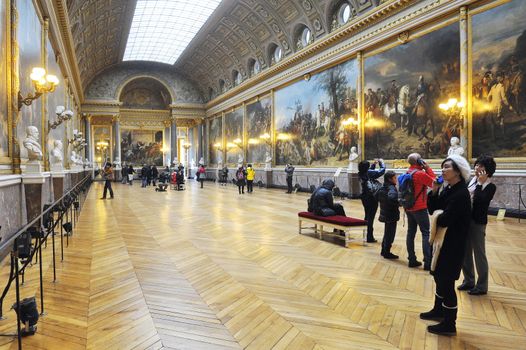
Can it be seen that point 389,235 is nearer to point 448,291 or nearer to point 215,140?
point 448,291

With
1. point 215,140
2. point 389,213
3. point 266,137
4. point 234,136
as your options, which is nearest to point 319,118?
point 266,137

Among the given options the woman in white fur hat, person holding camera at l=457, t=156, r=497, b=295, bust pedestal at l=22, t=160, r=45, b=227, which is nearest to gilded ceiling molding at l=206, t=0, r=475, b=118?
person holding camera at l=457, t=156, r=497, b=295

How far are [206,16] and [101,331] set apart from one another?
82.4 feet

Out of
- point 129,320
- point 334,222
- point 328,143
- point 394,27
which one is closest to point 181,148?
point 328,143

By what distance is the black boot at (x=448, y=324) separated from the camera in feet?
10.8

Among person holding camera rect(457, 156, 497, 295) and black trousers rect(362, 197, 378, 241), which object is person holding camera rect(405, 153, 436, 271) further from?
black trousers rect(362, 197, 378, 241)

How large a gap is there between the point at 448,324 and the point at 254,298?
1.93 metres

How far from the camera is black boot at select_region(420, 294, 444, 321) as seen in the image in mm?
3535

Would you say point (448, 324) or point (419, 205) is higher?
point (419, 205)

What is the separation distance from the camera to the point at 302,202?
48.5ft

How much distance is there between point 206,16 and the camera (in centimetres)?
2527

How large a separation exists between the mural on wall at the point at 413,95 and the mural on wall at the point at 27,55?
1194 cm

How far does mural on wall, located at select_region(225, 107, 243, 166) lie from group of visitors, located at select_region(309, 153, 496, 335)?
22967mm

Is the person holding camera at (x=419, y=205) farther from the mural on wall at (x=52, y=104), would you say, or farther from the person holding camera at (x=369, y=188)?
the mural on wall at (x=52, y=104)
